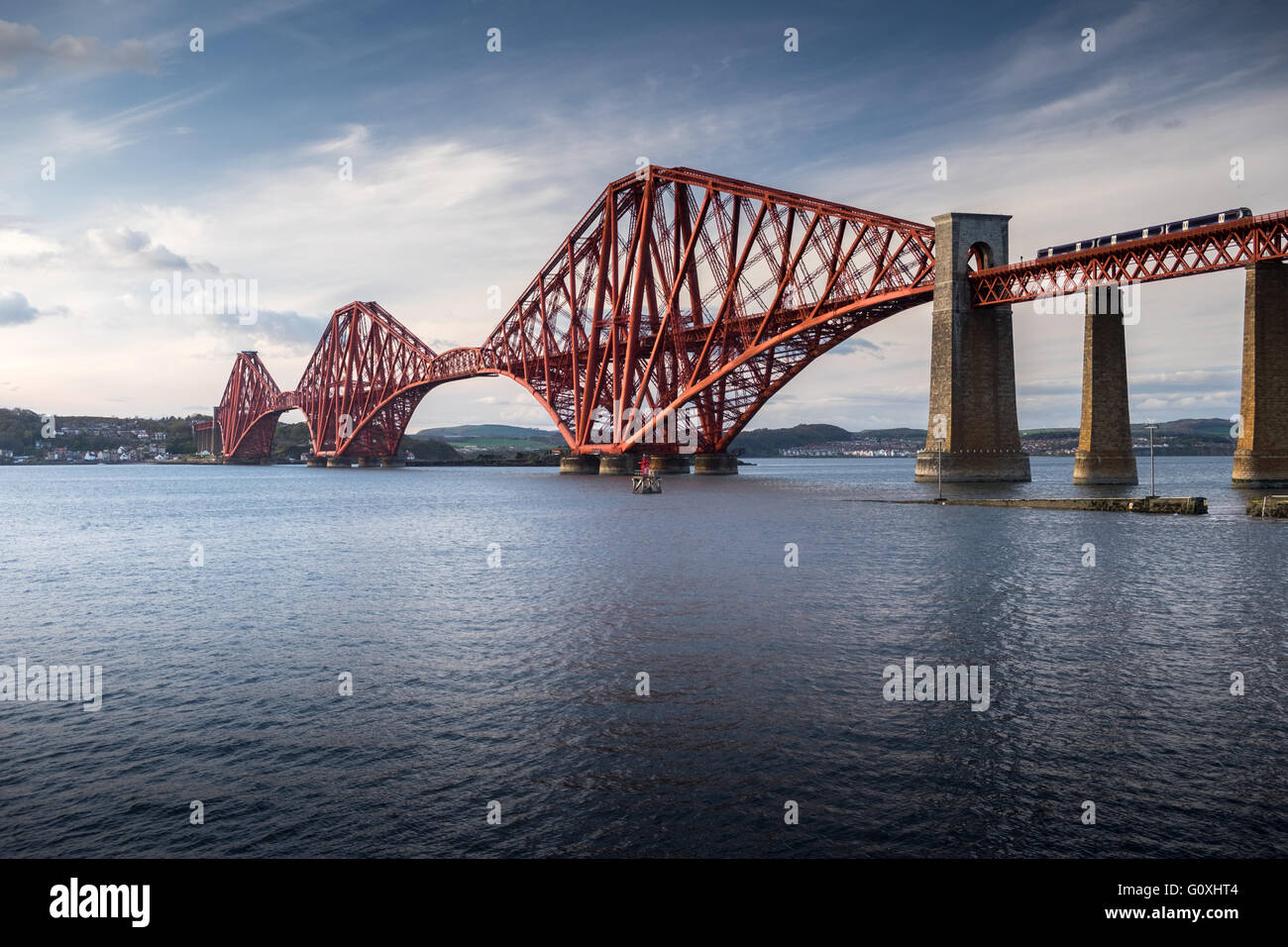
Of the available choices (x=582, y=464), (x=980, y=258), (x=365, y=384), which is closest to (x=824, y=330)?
(x=980, y=258)

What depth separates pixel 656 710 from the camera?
1391cm

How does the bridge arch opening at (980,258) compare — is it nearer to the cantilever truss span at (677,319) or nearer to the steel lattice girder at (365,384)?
the cantilever truss span at (677,319)

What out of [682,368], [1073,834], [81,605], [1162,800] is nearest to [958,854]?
[1073,834]

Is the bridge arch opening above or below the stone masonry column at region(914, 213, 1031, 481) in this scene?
above

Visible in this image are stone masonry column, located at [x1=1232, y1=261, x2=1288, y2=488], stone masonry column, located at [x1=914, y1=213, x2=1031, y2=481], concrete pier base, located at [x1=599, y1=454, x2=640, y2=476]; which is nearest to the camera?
stone masonry column, located at [x1=1232, y1=261, x2=1288, y2=488]

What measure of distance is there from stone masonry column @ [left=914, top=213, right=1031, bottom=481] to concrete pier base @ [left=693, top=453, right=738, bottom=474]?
43.6 m

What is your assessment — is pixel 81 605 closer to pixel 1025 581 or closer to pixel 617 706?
pixel 617 706

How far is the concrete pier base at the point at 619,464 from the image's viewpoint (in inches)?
4520

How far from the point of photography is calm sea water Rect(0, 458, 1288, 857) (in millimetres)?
9609

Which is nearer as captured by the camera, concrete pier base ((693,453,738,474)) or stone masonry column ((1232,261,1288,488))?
stone masonry column ((1232,261,1288,488))
